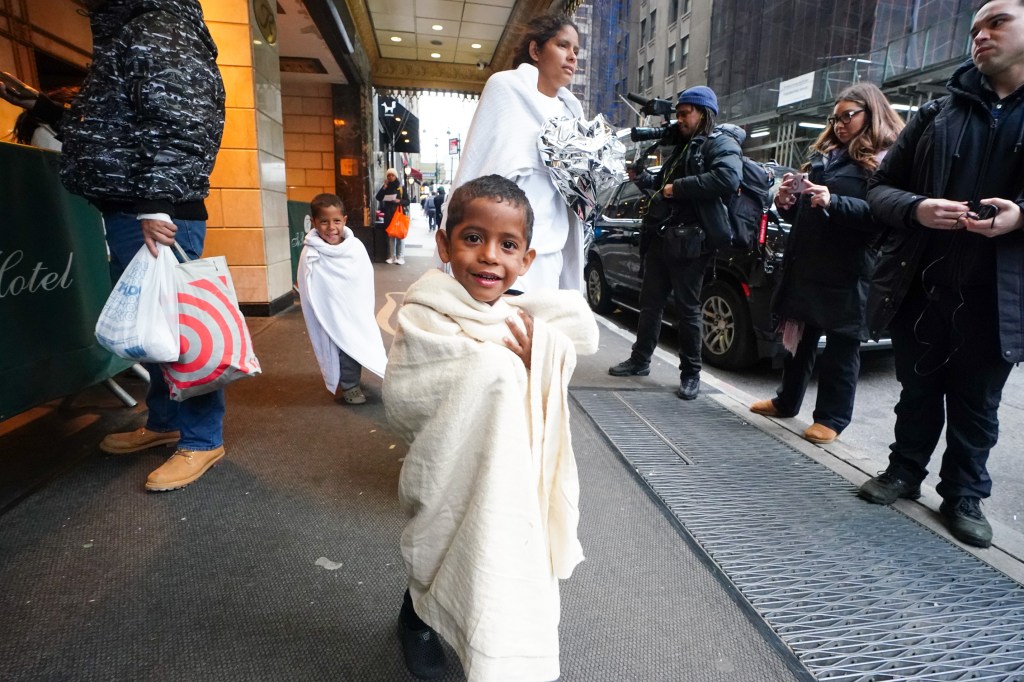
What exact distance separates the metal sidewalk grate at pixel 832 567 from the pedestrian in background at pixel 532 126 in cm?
120

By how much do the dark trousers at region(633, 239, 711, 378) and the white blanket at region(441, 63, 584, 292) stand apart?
172cm

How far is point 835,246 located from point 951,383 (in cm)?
98

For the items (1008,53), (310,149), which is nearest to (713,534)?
(1008,53)

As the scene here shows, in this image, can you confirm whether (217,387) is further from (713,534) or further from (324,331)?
(713,534)

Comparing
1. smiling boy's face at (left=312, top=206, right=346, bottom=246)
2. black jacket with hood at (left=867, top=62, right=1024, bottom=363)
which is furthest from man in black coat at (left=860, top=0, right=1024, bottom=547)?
smiling boy's face at (left=312, top=206, right=346, bottom=246)

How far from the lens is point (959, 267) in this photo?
2148mm

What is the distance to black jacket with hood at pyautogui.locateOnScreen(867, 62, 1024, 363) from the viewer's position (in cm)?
201

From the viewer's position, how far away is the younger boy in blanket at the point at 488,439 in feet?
3.40

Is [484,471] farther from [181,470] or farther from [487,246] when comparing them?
[181,470]

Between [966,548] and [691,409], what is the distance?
1.59 meters

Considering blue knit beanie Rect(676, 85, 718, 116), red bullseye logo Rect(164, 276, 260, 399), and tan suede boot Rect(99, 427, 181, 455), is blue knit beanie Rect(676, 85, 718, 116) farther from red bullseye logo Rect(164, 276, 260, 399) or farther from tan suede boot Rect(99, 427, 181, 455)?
tan suede boot Rect(99, 427, 181, 455)

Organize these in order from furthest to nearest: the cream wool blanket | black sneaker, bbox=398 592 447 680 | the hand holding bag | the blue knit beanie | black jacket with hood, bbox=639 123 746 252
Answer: the hand holding bag
the blue knit beanie
black jacket with hood, bbox=639 123 746 252
black sneaker, bbox=398 592 447 680
the cream wool blanket

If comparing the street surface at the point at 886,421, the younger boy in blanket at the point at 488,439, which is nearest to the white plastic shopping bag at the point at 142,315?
the younger boy in blanket at the point at 488,439

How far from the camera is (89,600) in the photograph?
63.6 inches
